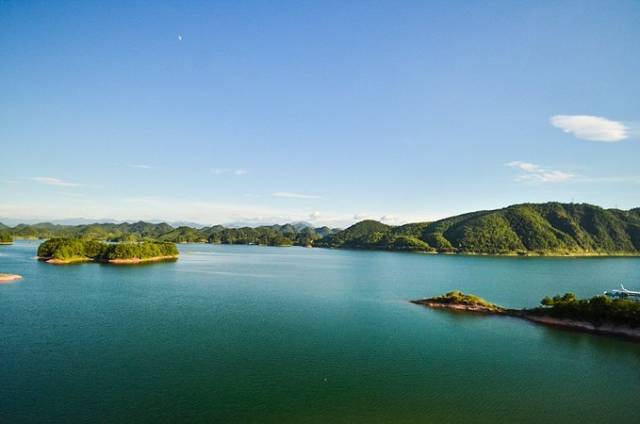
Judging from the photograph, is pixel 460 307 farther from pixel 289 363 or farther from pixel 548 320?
pixel 289 363

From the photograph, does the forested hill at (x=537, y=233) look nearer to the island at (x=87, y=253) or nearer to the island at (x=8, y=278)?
the island at (x=87, y=253)

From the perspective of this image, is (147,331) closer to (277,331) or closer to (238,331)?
(238,331)

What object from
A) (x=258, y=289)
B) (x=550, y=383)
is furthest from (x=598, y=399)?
(x=258, y=289)

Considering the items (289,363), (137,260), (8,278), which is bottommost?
(289,363)

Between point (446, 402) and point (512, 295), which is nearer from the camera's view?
point (446, 402)

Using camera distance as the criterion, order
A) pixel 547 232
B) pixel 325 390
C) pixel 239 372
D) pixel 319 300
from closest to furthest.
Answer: pixel 325 390 → pixel 239 372 → pixel 319 300 → pixel 547 232

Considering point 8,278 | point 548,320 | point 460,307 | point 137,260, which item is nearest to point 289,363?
point 460,307
